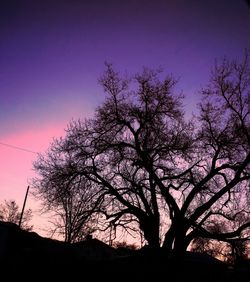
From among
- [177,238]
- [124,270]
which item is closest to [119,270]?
[124,270]

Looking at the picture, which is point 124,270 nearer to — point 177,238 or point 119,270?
point 119,270

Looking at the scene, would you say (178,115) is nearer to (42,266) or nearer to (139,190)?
(139,190)

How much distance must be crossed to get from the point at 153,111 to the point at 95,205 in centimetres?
697

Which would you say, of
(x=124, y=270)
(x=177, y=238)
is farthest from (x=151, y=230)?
(x=124, y=270)

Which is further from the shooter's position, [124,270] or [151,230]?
[151,230]

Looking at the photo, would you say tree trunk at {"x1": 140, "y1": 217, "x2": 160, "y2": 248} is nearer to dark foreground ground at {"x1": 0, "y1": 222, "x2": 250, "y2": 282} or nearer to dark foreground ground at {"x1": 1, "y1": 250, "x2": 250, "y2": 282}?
dark foreground ground at {"x1": 0, "y1": 222, "x2": 250, "y2": 282}

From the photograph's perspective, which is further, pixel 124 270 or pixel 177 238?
pixel 177 238

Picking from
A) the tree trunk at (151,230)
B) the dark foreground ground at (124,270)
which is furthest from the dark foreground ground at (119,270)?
the tree trunk at (151,230)

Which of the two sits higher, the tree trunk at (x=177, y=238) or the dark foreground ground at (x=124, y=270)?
the tree trunk at (x=177, y=238)

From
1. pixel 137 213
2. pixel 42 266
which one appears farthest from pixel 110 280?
A: pixel 137 213

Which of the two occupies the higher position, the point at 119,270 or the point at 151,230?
the point at 151,230

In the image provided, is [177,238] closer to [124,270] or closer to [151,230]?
[151,230]

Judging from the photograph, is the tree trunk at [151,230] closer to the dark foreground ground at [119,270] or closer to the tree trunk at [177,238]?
the tree trunk at [177,238]

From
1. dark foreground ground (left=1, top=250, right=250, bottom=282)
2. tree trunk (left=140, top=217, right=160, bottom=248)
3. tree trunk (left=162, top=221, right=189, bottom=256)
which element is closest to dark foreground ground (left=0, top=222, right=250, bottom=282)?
dark foreground ground (left=1, top=250, right=250, bottom=282)
